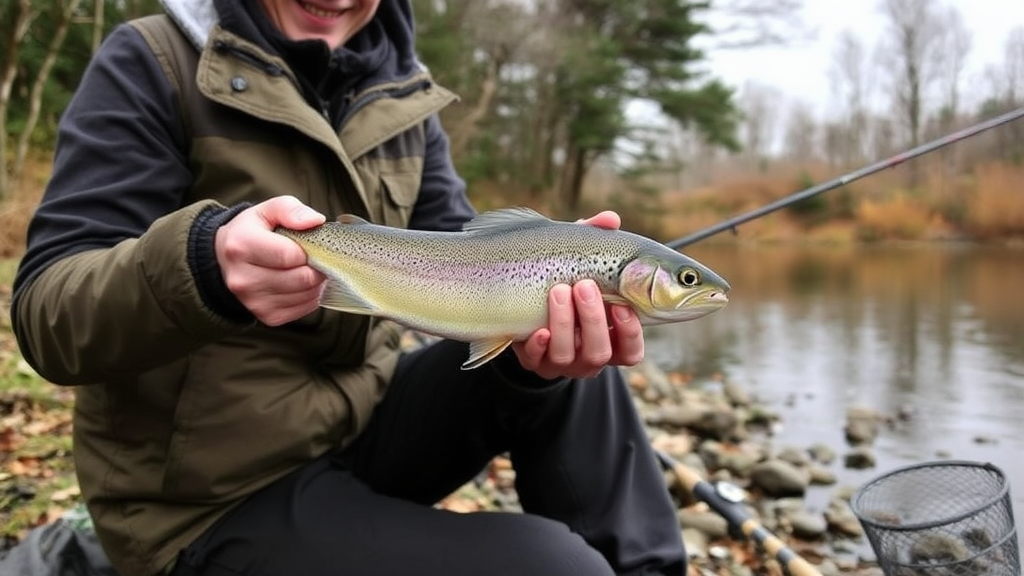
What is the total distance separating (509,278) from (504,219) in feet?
0.60

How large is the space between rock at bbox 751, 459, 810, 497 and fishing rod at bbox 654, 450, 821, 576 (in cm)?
148

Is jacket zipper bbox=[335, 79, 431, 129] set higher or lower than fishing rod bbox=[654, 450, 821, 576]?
higher

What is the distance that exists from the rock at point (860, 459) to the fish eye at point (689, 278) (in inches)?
170

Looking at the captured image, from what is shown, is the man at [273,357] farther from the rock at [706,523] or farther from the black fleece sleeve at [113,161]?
the rock at [706,523]

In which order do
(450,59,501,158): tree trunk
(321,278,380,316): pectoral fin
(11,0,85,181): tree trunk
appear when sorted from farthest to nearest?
(450,59,501,158): tree trunk < (11,0,85,181): tree trunk < (321,278,380,316): pectoral fin

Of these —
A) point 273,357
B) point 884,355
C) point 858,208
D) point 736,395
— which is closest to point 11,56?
point 736,395

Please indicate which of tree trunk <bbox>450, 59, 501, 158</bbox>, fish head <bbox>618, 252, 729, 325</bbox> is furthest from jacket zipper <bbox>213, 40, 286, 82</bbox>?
tree trunk <bbox>450, 59, 501, 158</bbox>

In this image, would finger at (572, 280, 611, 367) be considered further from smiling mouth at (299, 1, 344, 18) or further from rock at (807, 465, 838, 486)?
rock at (807, 465, 838, 486)

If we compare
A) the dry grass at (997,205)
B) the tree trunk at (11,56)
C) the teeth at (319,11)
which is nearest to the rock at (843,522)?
the teeth at (319,11)

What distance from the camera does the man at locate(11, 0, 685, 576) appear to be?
1.45 metres

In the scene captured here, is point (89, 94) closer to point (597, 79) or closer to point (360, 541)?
point (360, 541)

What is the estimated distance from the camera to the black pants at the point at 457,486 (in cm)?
166

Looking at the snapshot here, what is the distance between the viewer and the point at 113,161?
1.71m

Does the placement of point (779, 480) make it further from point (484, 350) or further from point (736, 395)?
point (484, 350)
